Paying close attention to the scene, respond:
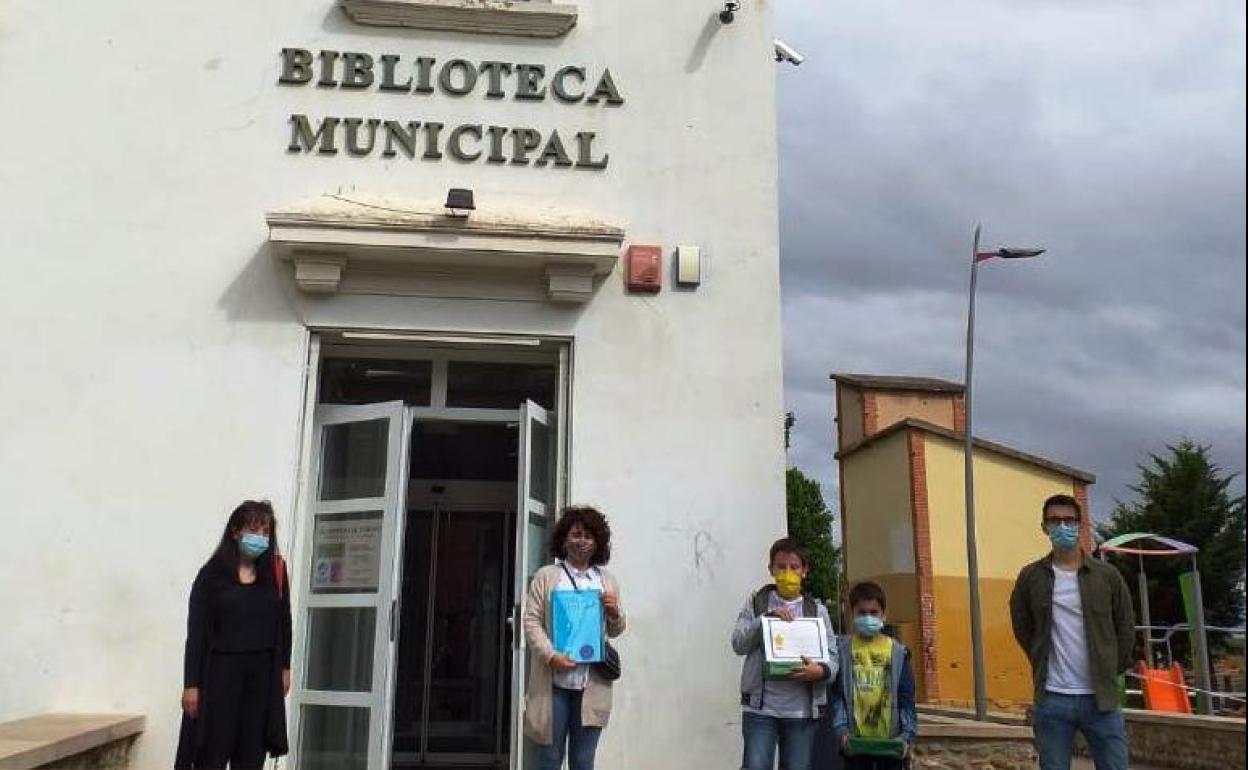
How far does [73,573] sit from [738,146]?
4.84 meters

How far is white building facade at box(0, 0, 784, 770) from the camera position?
606cm

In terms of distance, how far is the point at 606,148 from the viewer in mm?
6797

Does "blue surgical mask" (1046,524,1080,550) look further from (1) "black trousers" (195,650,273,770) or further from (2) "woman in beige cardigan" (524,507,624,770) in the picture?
(1) "black trousers" (195,650,273,770)

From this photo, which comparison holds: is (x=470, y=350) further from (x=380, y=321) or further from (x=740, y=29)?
(x=740, y=29)

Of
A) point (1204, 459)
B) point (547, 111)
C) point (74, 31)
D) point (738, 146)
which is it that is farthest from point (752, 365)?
point (1204, 459)

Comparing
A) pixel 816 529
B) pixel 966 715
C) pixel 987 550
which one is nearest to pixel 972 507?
pixel 966 715

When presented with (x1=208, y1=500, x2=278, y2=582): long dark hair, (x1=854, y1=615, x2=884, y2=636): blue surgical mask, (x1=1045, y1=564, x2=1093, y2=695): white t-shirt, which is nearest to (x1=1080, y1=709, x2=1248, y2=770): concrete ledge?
(x1=1045, y1=564, x2=1093, y2=695): white t-shirt

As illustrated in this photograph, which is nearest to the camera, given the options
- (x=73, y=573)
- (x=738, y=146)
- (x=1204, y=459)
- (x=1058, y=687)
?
(x=1058, y=687)

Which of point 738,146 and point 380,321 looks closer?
point 380,321

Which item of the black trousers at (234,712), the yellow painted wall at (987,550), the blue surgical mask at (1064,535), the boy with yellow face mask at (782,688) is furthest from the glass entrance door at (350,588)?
the yellow painted wall at (987,550)

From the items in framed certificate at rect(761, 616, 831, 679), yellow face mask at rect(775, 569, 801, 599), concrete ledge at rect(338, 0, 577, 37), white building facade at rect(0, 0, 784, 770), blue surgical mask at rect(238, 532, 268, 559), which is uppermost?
concrete ledge at rect(338, 0, 577, 37)

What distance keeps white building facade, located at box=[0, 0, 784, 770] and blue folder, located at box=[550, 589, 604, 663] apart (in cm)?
136

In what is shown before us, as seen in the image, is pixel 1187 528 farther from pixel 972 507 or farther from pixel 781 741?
pixel 781 741

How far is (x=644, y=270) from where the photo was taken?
6.55m
